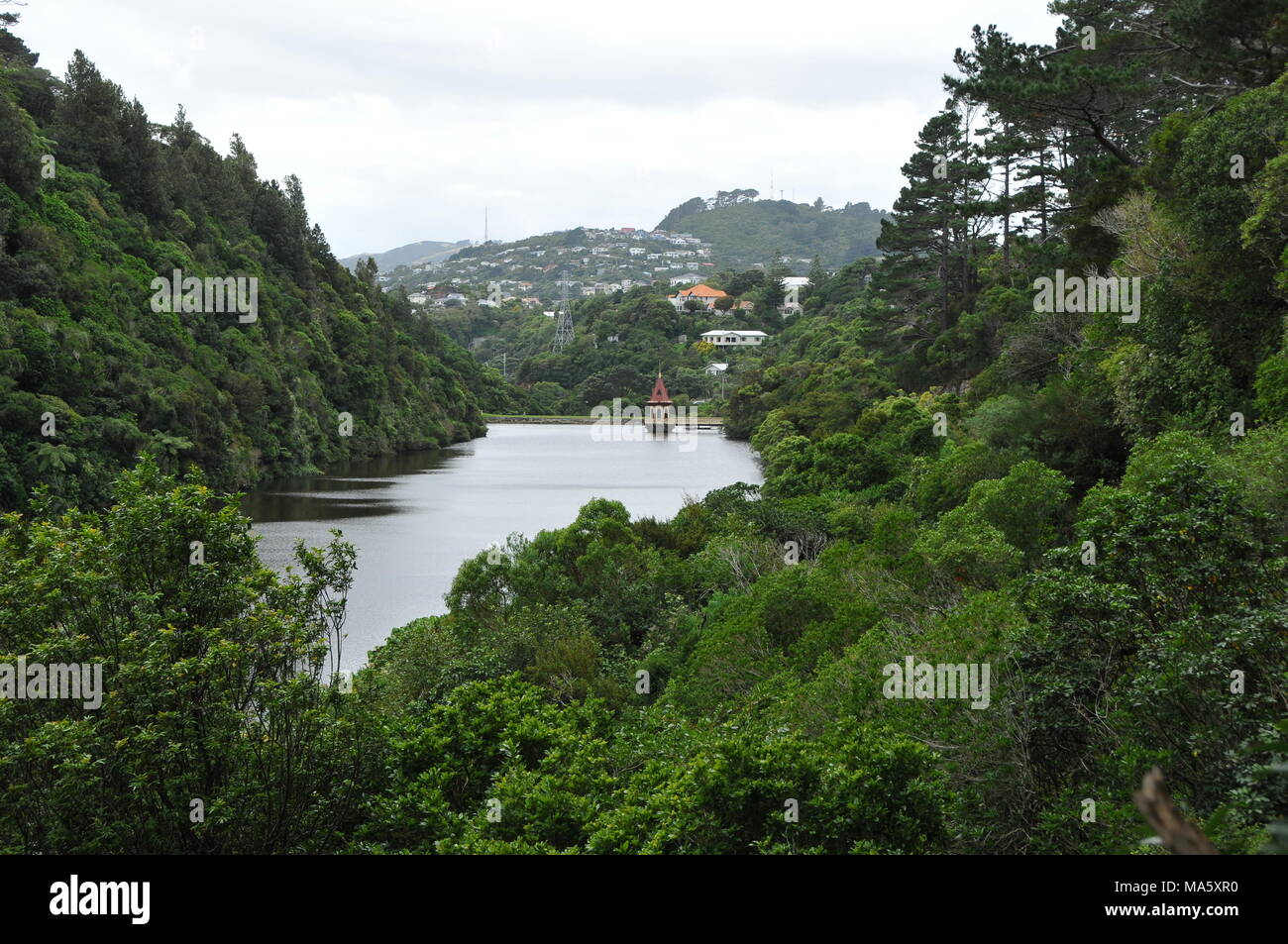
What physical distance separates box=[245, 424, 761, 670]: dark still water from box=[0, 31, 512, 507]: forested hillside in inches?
161

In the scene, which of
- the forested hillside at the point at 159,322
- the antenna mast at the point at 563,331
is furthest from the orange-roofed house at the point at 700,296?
the forested hillside at the point at 159,322

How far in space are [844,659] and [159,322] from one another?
42076mm

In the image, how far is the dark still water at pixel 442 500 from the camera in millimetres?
24984

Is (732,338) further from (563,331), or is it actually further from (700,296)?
(700,296)

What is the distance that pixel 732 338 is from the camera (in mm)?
117750

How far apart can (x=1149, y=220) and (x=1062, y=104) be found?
402 centimetres

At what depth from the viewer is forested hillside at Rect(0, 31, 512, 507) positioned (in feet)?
109

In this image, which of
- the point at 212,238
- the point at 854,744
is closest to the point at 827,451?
the point at 854,744

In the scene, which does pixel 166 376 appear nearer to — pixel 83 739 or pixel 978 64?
pixel 978 64

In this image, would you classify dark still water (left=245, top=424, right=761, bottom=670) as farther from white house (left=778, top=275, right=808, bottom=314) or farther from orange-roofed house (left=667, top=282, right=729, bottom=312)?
orange-roofed house (left=667, top=282, right=729, bottom=312)

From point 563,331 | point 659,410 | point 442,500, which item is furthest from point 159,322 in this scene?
point 563,331

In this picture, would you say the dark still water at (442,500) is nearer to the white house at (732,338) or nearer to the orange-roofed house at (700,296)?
the white house at (732,338)

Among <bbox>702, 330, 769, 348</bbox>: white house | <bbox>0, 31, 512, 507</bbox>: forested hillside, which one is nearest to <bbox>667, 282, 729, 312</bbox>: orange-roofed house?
<bbox>702, 330, 769, 348</bbox>: white house
